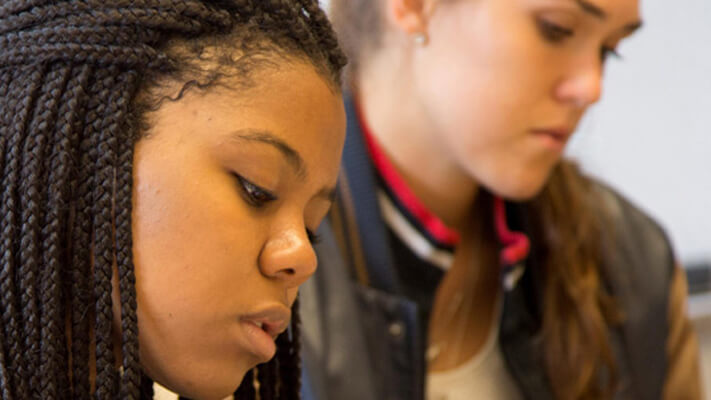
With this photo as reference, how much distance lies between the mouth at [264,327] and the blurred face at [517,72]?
0.50 metres

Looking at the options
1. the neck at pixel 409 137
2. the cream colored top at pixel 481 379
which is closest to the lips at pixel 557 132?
the neck at pixel 409 137

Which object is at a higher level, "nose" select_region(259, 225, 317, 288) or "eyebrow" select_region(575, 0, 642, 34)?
"nose" select_region(259, 225, 317, 288)

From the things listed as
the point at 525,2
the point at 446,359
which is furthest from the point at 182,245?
the point at 446,359

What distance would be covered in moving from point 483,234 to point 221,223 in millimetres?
772

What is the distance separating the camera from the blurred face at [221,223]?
42 centimetres

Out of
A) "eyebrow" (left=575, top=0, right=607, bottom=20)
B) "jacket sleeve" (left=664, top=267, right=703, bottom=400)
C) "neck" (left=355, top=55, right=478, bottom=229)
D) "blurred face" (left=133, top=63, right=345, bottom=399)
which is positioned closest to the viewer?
"blurred face" (left=133, top=63, right=345, bottom=399)

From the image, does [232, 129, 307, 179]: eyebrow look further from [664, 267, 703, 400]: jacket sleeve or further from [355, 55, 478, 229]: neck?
[664, 267, 703, 400]: jacket sleeve

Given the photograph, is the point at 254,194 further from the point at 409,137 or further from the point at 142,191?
the point at 409,137

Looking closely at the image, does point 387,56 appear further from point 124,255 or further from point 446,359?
point 124,255

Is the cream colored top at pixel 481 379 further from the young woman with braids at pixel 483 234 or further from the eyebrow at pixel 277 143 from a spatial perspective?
the eyebrow at pixel 277 143

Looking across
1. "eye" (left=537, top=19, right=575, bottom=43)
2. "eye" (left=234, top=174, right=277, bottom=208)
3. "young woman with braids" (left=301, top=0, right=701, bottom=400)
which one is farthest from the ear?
"eye" (left=234, top=174, right=277, bottom=208)

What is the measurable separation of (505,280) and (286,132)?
2.26 ft

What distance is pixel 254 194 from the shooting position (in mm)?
445

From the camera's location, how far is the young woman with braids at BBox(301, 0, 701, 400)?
893 millimetres
